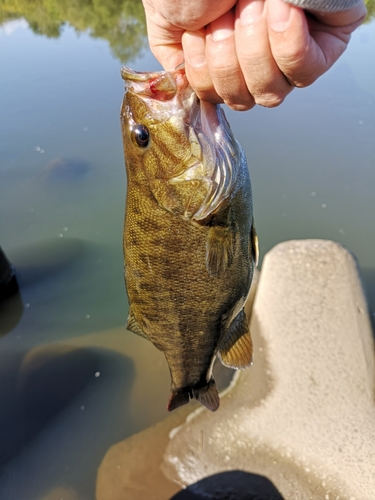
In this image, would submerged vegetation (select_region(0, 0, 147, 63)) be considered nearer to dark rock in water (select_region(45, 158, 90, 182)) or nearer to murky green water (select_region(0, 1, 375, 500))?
murky green water (select_region(0, 1, 375, 500))

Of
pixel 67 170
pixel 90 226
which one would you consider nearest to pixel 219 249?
pixel 90 226

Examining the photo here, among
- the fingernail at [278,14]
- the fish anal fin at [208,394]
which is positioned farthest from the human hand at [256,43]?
the fish anal fin at [208,394]

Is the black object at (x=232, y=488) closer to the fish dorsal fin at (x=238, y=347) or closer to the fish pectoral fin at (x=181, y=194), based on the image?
the fish dorsal fin at (x=238, y=347)

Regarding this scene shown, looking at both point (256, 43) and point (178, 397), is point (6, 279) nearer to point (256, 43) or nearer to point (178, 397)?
point (178, 397)

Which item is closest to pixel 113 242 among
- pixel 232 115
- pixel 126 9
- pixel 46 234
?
pixel 46 234

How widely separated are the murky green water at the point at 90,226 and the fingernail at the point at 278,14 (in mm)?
3627

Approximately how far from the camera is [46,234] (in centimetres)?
549

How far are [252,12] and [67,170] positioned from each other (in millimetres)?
5871

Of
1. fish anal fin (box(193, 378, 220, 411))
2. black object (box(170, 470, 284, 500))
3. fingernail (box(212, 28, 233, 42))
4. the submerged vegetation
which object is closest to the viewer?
fingernail (box(212, 28, 233, 42))

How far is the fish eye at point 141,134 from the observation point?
4.64 feet

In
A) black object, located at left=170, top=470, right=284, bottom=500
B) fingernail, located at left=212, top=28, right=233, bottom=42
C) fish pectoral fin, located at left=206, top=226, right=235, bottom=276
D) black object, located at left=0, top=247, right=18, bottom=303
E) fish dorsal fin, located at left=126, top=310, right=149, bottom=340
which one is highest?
fingernail, located at left=212, top=28, right=233, bottom=42

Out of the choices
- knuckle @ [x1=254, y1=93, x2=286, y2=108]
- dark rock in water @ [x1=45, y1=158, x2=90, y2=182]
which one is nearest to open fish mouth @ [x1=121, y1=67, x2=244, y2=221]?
knuckle @ [x1=254, y1=93, x2=286, y2=108]

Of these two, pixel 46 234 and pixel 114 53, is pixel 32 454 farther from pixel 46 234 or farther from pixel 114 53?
pixel 114 53

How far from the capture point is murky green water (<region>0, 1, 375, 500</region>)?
3.80 metres
